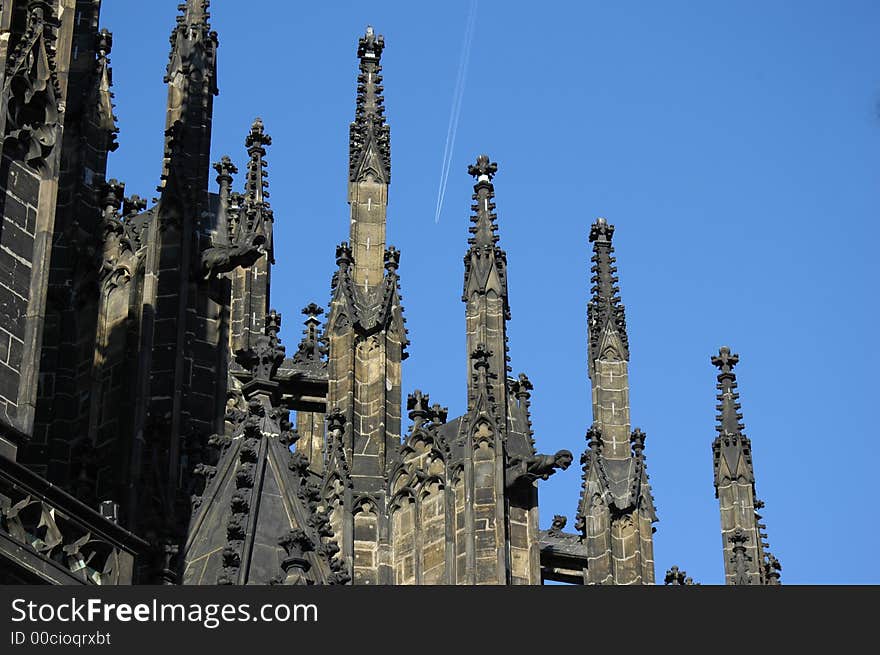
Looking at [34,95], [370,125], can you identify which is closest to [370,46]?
[370,125]

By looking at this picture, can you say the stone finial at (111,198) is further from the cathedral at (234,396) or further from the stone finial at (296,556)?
the stone finial at (296,556)

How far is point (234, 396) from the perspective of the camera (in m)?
39.5

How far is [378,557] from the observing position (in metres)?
39.0

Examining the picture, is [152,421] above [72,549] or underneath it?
above

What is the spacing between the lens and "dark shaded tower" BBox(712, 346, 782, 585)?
42.8 meters

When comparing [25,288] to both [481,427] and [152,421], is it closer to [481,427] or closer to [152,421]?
[152,421]

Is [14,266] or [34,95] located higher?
[34,95]

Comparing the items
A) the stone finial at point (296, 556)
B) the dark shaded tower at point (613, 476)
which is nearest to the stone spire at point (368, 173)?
the dark shaded tower at point (613, 476)

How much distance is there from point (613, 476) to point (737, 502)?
8.67ft

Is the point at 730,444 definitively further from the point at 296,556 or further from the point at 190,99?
the point at 296,556

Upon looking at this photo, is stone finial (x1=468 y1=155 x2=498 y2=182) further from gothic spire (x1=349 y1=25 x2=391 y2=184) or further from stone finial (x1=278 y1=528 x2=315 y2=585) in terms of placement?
stone finial (x1=278 y1=528 x2=315 y2=585)
